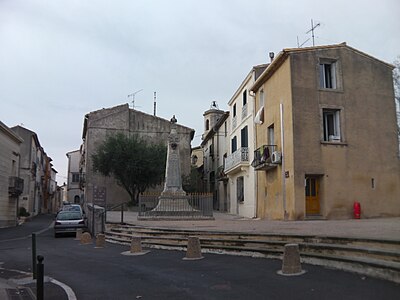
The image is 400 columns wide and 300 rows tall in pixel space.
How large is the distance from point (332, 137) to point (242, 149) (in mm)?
8798

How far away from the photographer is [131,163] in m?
37.2

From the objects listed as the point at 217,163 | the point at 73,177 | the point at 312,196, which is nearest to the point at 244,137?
the point at 312,196

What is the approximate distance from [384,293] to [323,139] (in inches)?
605

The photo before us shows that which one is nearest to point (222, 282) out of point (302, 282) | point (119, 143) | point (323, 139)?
point (302, 282)

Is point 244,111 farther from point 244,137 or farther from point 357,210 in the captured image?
point 357,210

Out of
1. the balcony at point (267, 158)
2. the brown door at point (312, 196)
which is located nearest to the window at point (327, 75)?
the balcony at point (267, 158)

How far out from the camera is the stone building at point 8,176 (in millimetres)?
30156

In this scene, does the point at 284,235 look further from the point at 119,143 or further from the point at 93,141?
the point at 93,141

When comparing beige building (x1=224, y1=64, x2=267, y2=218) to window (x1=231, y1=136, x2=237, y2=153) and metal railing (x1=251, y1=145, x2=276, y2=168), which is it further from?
metal railing (x1=251, y1=145, x2=276, y2=168)

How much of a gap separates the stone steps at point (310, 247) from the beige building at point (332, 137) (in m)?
8.43

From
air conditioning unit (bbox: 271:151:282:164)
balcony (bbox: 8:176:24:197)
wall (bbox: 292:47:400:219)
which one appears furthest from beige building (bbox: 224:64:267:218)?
balcony (bbox: 8:176:24:197)

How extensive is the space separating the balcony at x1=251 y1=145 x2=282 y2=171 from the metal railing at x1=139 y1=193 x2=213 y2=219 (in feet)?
11.0

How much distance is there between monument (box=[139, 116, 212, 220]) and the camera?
74.4ft

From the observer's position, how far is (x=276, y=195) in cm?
2252
